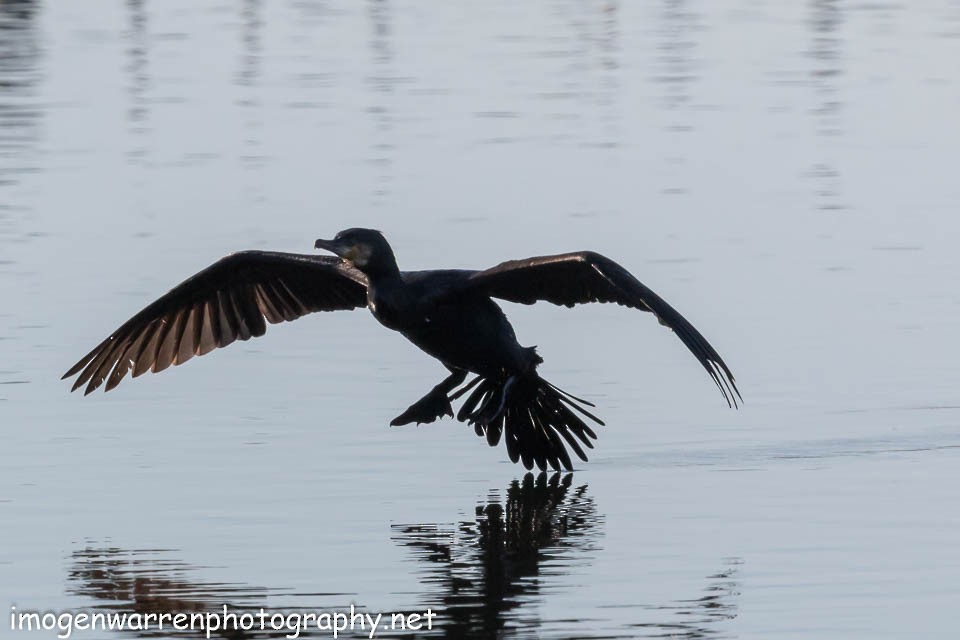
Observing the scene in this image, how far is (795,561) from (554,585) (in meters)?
0.96

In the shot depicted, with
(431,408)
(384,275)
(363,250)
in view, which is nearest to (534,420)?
(431,408)

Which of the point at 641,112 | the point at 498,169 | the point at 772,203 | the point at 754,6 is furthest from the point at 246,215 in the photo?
the point at 754,6

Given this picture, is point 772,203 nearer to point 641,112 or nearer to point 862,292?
point 862,292

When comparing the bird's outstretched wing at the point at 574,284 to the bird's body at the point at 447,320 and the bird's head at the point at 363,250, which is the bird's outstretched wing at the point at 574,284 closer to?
the bird's body at the point at 447,320

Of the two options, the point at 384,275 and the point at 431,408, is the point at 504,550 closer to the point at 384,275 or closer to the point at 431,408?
the point at 431,408

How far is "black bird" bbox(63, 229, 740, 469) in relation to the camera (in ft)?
29.3

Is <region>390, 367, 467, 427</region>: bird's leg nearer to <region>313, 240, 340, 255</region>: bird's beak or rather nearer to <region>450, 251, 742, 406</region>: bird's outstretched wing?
<region>450, 251, 742, 406</region>: bird's outstretched wing

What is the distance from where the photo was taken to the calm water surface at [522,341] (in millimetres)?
7910

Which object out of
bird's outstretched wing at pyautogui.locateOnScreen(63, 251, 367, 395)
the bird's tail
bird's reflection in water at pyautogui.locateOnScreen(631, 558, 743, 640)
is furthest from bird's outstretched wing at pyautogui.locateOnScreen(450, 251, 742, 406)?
bird's outstretched wing at pyautogui.locateOnScreen(63, 251, 367, 395)

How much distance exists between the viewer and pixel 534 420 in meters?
9.58

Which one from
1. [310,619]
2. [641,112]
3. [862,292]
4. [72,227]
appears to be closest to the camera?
[310,619]

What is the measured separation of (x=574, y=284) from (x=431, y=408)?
903 mm

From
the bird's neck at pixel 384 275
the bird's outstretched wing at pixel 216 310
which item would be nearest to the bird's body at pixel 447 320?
the bird's neck at pixel 384 275

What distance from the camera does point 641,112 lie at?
18438 millimetres
